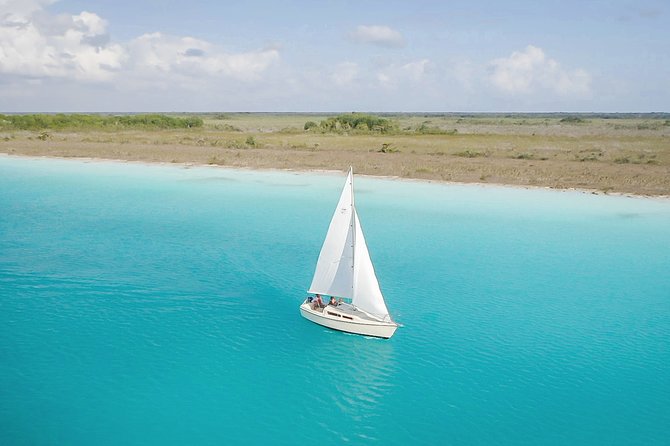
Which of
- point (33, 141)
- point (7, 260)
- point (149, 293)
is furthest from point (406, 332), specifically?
point (33, 141)

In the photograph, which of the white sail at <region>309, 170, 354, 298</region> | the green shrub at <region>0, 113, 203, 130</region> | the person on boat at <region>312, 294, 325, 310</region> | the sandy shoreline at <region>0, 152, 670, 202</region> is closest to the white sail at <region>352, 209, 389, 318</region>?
the white sail at <region>309, 170, 354, 298</region>

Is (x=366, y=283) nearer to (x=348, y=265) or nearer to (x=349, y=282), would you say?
(x=349, y=282)

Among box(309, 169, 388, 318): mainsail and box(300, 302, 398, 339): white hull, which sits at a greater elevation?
box(309, 169, 388, 318): mainsail

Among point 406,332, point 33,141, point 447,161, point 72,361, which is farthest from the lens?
point 33,141

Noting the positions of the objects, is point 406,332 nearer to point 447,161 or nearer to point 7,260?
point 7,260

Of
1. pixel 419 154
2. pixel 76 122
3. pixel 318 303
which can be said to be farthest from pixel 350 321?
pixel 76 122

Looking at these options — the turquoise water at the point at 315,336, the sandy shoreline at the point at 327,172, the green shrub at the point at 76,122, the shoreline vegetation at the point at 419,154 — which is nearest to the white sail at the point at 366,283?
the turquoise water at the point at 315,336

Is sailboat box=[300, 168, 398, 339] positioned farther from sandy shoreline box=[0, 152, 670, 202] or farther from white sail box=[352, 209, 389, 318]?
sandy shoreline box=[0, 152, 670, 202]

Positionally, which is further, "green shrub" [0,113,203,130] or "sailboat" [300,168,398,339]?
"green shrub" [0,113,203,130]
